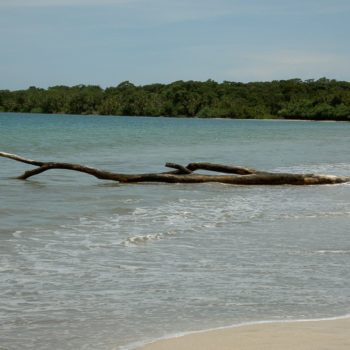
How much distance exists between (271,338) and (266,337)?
43mm

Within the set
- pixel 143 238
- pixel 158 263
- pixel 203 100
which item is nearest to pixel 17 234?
pixel 143 238

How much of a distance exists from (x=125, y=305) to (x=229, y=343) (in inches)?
56.5

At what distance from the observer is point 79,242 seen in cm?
981

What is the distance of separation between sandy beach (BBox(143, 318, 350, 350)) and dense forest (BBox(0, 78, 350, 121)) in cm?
14515

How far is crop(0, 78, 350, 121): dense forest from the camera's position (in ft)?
511

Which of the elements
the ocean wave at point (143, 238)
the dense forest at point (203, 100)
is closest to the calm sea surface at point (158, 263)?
the ocean wave at point (143, 238)

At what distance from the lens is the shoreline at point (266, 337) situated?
521cm

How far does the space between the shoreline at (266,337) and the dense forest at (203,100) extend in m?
145

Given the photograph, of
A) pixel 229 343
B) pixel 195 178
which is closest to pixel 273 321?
pixel 229 343

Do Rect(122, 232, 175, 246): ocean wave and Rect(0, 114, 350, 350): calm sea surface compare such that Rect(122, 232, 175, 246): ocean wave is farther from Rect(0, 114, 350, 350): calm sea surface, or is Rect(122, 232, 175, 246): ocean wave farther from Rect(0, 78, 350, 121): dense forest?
Rect(0, 78, 350, 121): dense forest

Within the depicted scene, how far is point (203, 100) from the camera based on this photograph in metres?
168

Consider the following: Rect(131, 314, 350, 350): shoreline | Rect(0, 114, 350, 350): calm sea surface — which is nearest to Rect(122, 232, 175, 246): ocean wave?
Rect(0, 114, 350, 350): calm sea surface

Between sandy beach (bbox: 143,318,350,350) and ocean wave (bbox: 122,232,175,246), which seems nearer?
sandy beach (bbox: 143,318,350,350)

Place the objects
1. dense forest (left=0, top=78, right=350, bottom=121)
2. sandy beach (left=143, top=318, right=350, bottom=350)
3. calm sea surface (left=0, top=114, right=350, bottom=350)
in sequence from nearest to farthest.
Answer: sandy beach (left=143, top=318, right=350, bottom=350), calm sea surface (left=0, top=114, right=350, bottom=350), dense forest (left=0, top=78, right=350, bottom=121)
